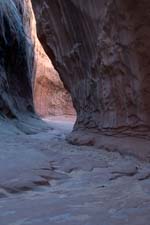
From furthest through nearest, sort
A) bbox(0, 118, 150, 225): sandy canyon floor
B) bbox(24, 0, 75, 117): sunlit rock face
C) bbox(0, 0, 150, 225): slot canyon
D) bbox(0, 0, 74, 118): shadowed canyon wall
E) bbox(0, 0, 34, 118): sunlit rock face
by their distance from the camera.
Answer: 1. bbox(24, 0, 75, 117): sunlit rock face
2. bbox(0, 0, 34, 118): sunlit rock face
3. bbox(0, 0, 74, 118): shadowed canyon wall
4. bbox(0, 0, 150, 225): slot canyon
5. bbox(0, 118, 150, 225): sandy canyon floor

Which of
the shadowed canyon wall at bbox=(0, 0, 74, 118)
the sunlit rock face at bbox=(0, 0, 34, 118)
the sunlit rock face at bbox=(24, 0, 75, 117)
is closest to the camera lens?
the shadowed canyon wall at bbox=(0, 0, 74, 118)

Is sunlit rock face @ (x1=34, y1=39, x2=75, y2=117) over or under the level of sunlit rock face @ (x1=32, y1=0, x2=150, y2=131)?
under

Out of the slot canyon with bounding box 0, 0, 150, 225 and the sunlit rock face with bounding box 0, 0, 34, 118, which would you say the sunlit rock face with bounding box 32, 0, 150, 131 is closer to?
the slot canyon with bounding box 0, 0, 150, 225

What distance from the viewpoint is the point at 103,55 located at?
6.28 meters

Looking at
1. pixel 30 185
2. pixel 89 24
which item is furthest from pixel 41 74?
pixel 30 185

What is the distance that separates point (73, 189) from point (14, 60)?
40.0 feet

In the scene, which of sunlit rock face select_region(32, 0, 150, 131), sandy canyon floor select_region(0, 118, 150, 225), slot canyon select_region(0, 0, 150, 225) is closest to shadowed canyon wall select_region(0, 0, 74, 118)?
slot canyon select_region(0, 0, 150, 225)

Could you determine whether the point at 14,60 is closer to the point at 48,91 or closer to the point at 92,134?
the point at 92,134

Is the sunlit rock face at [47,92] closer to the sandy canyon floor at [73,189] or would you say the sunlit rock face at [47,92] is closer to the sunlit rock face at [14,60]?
the sunlit rock face at [14,60]

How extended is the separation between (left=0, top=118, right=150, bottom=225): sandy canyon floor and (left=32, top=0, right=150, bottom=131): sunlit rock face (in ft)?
3.21

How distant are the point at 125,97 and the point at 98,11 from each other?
66.6 inches

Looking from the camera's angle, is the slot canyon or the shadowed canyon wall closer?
the slot canyon

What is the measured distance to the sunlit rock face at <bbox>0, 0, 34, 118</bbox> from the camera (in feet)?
45.5

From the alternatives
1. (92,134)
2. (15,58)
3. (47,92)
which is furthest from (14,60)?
(47,92)
